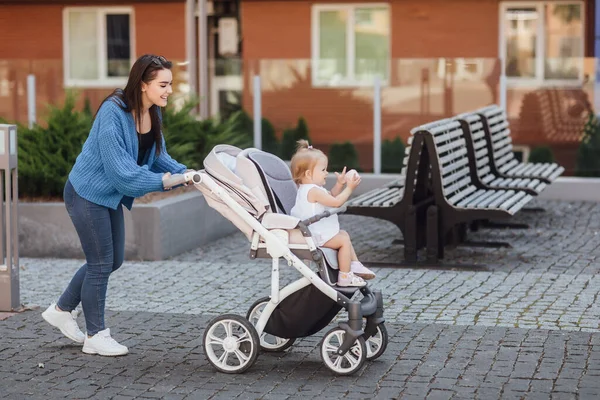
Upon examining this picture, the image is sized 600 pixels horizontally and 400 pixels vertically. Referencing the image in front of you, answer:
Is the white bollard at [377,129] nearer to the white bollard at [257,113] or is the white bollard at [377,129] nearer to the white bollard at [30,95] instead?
the white bollard at [257,113]

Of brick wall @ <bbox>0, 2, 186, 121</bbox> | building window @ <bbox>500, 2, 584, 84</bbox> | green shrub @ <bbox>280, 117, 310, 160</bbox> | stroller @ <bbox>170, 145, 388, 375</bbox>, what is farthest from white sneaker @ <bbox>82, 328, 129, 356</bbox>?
brick wall @ <bbox>0, 2, 186, 121</bbox>

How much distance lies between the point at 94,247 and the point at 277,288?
3.65 feet

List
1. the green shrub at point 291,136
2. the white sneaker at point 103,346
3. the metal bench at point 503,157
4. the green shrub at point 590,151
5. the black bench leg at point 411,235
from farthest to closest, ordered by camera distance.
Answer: the green shrub at point 291,136, the green shrub at point 590,151, the metal bench at point 503,157, the black bench leg at point 411,235, the white sneaker at point 103,346

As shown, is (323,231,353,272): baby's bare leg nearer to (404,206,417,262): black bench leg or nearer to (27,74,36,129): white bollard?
(404,206,417,262): black bench leg

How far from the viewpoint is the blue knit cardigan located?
6828 millimetres

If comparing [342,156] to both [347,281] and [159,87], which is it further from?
[347,281]

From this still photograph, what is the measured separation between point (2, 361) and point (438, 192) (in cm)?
433

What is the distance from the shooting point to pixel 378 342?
7.02 m

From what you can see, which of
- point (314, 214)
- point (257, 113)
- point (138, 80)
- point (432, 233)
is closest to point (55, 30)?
point (257, 113)

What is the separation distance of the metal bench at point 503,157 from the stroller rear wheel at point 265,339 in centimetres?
615

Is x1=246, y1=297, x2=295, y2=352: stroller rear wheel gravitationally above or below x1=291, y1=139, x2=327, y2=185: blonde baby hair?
below

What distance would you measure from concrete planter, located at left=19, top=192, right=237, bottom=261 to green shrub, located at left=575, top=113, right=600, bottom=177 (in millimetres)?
5866

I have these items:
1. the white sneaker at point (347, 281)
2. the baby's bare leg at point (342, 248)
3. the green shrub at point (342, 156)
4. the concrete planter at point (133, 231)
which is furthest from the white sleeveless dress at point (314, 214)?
the green shrub at point (342, 156)

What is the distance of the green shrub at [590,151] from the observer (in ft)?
50.3
